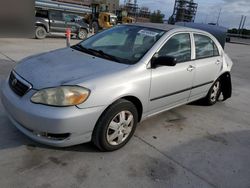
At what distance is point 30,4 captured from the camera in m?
13.0

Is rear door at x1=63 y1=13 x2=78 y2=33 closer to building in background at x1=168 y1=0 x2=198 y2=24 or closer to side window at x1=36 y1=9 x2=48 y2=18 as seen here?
A: side window at x1=36 y1=9 x2=48 y2=18

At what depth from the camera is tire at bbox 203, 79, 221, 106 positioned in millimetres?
5002

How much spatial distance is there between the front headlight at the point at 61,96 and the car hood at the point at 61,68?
0.24 feet

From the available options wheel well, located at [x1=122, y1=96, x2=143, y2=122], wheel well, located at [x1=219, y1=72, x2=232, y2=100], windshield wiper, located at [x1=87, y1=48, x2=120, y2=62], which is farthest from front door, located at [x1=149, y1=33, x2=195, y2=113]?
wheel well, located at [x1=219, y1=72, x2=232, y2=100]

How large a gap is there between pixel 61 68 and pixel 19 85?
52 centimetres

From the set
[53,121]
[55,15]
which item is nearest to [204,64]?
[53,121]

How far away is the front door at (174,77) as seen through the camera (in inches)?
137

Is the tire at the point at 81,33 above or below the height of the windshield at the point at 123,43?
below

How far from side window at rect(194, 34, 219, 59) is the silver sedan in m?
0.04

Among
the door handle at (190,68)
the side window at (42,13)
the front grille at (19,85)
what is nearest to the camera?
the front grille at (19,85)

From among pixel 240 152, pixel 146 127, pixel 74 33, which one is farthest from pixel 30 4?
pixel 240 152

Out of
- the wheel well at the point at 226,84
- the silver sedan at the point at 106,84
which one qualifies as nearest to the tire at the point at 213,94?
the wheel well at the point at 226,84

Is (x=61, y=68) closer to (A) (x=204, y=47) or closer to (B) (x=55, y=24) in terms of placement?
(A) (x=204, y=47)

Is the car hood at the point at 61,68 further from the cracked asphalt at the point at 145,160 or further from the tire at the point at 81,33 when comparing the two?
the tire at the point at 81,33
